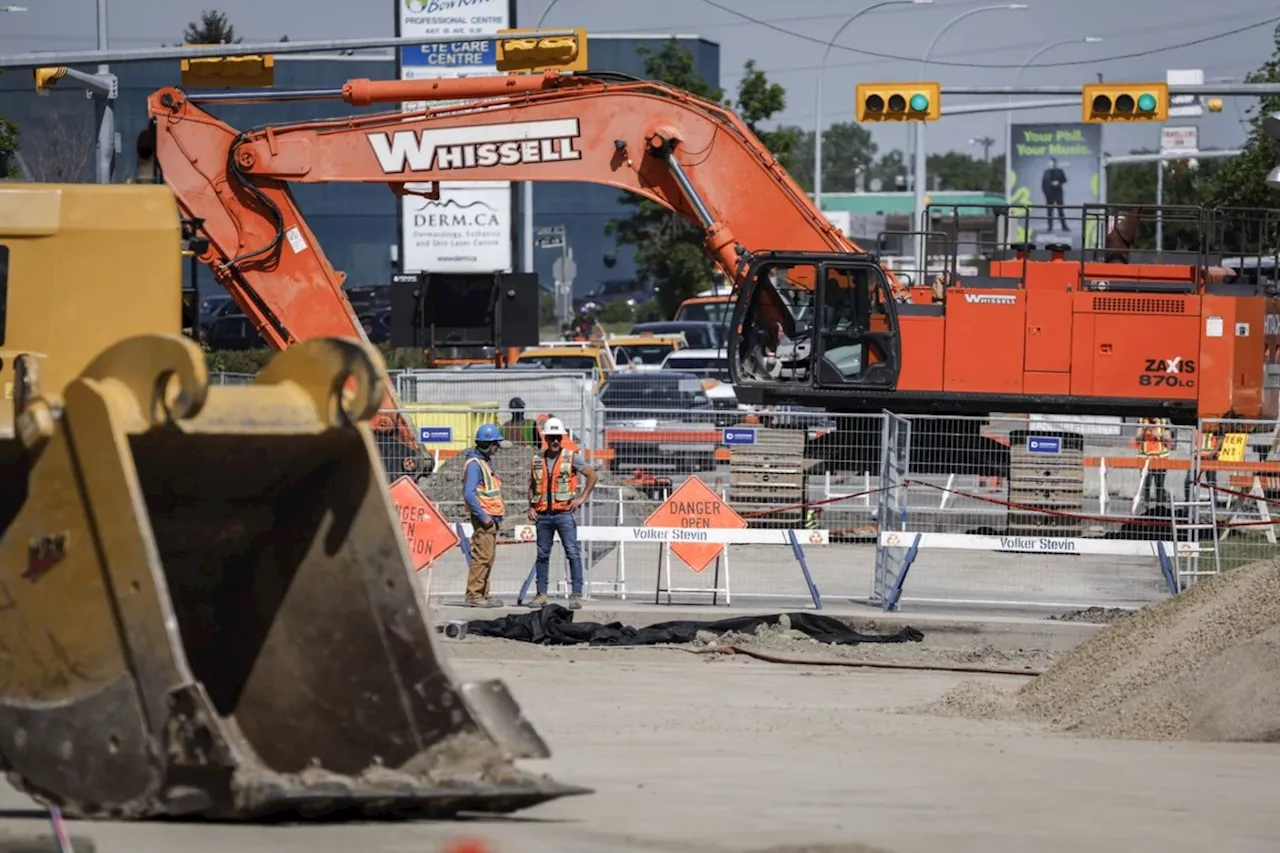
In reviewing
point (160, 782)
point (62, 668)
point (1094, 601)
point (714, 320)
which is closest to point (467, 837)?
point (160, 782)

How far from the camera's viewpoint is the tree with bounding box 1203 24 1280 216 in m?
45.0

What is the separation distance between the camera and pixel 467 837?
260 inches

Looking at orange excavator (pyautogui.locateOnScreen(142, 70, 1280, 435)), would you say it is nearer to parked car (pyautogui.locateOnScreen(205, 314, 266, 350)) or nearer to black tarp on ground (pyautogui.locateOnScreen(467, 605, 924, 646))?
black tarp on ground (pyautogui.locateOnScreen(467, 605, 924, 646))

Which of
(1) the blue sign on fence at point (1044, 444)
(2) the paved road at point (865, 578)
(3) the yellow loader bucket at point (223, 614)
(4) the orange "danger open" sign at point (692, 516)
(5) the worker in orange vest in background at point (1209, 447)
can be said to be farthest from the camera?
(5) the worker in orange vest in background at point (1209, 447)

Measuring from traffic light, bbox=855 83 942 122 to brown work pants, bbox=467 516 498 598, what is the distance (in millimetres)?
12751

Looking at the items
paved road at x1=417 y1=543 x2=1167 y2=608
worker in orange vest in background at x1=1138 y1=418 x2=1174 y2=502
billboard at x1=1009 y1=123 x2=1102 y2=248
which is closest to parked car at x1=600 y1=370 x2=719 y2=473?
paved road at x1=417 y1=543 x2=1167 y2=608

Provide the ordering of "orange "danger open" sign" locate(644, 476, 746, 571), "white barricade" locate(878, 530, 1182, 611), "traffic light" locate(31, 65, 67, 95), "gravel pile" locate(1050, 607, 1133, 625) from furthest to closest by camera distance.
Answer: "traffic light" locate(31, 65, 67, 95) < "orange "danger open" sign" locate(644, 476, 746, 571) < "white barricade" locate(878, 530, 1182, 611) < "gravel pile" locate(1050, 607, 1133, 625)

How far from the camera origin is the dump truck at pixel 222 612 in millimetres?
6223

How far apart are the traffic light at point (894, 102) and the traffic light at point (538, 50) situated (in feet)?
18.1

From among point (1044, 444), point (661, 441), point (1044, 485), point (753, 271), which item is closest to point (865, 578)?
point (1044, 485)

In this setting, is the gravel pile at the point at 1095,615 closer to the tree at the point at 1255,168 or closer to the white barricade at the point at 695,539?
the white barricade at the point at 695,539

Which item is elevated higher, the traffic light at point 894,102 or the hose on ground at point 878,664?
the traffic light at point 894,102

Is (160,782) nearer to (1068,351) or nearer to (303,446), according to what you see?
(303,446)

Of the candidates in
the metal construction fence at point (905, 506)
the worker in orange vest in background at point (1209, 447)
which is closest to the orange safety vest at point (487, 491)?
the metal construction fence at point (905, 506)
